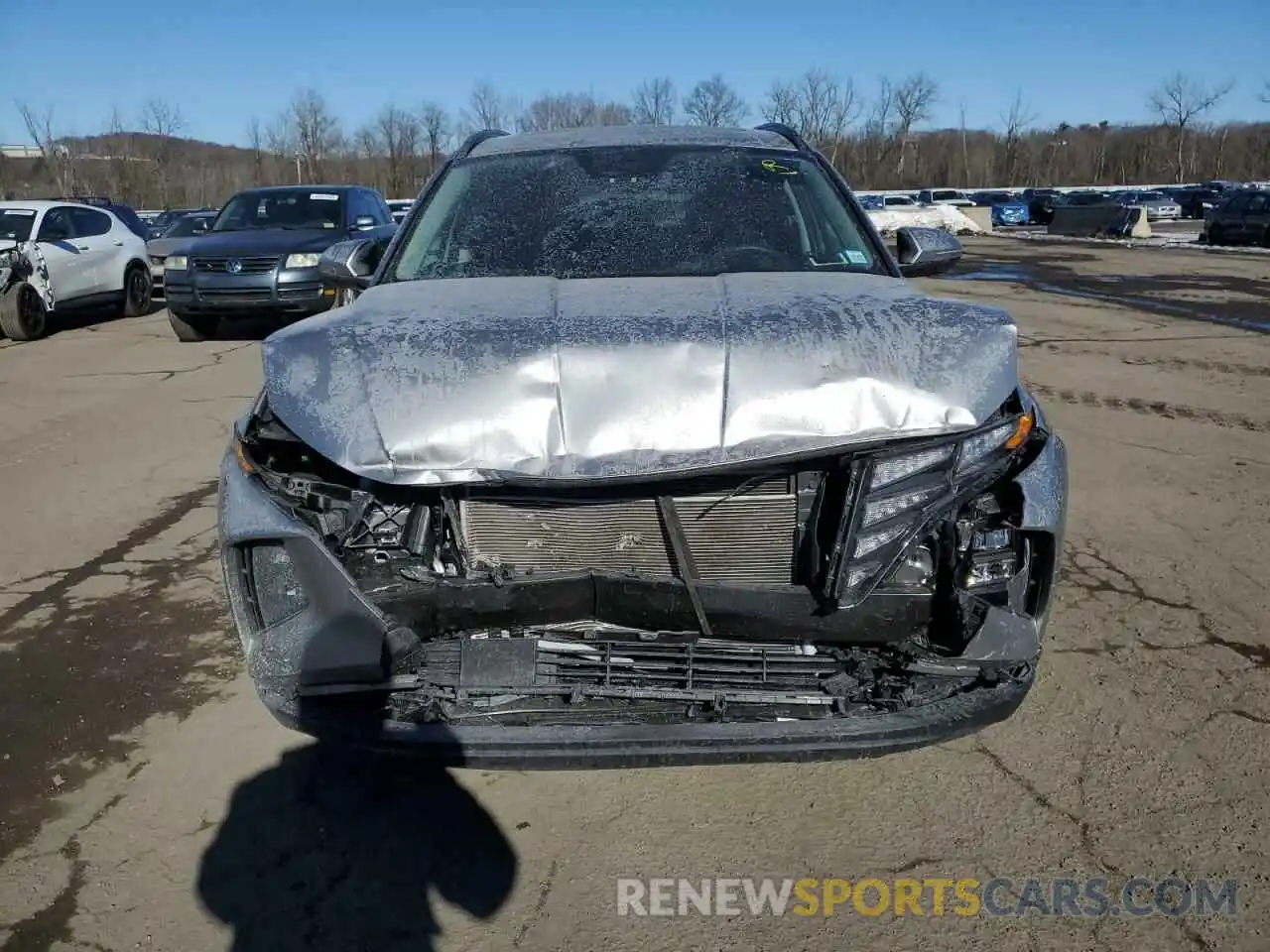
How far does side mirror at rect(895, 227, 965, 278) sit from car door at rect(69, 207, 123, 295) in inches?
487

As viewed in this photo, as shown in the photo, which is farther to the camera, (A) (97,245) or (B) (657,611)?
(A) (97,245)

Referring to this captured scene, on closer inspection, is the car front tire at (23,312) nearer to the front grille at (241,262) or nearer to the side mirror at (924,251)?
the front grille at (241,262)

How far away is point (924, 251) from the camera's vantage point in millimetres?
4156

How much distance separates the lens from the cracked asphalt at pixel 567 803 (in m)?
2.27

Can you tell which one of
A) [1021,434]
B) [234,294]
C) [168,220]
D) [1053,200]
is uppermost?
[1053,200]

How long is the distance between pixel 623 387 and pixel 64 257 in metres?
12.9

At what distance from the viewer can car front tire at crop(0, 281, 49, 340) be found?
11602 millimetres

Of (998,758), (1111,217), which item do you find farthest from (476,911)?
(1111,217)

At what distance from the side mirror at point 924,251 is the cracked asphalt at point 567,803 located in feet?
4.77

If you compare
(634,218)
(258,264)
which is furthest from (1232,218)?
(634,218)

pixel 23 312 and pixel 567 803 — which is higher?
pixel 23 312

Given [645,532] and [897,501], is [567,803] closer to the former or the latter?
[645,532]

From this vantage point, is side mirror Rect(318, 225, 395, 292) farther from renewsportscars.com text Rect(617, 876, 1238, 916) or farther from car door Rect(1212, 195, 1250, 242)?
car door Rect(1212, 195, 1250, 242)

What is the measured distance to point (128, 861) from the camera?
98.1 inches
